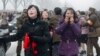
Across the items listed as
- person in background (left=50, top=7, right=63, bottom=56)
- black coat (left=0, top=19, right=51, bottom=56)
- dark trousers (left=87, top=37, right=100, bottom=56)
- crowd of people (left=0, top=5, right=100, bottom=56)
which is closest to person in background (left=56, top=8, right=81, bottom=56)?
crowd of people (left=0, top=5, right=100, bottom=56)

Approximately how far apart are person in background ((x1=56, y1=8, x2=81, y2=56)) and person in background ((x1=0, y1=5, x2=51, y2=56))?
0.76 metres

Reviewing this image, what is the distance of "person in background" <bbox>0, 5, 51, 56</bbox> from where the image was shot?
5.69 m

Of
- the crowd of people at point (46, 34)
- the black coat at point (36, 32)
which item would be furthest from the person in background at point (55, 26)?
the black coat at point (36, 32)

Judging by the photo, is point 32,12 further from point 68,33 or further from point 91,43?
point 91,43

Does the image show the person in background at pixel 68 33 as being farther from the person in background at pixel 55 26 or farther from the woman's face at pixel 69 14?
the person in background at pixel 55 26

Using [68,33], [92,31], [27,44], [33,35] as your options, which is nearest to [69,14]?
[68,33]

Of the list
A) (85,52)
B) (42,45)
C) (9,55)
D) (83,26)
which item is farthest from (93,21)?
(42,45)

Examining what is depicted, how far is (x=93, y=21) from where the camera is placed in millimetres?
9914

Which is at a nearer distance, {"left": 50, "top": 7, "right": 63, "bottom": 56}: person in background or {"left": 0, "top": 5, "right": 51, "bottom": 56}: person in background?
{"left": 0, "top": 5, "right": 51, "bottom": 56}: person in background

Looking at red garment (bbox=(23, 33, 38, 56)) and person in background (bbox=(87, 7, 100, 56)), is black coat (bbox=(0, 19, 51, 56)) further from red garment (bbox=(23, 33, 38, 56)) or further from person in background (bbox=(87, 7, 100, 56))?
person in background (bbox=(87, 7, 100, 56))

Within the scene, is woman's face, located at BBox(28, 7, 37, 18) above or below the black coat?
above

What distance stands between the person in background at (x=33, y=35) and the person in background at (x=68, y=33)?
76 centimetres

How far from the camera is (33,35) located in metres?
5.73

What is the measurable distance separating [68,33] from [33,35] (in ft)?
3.15
